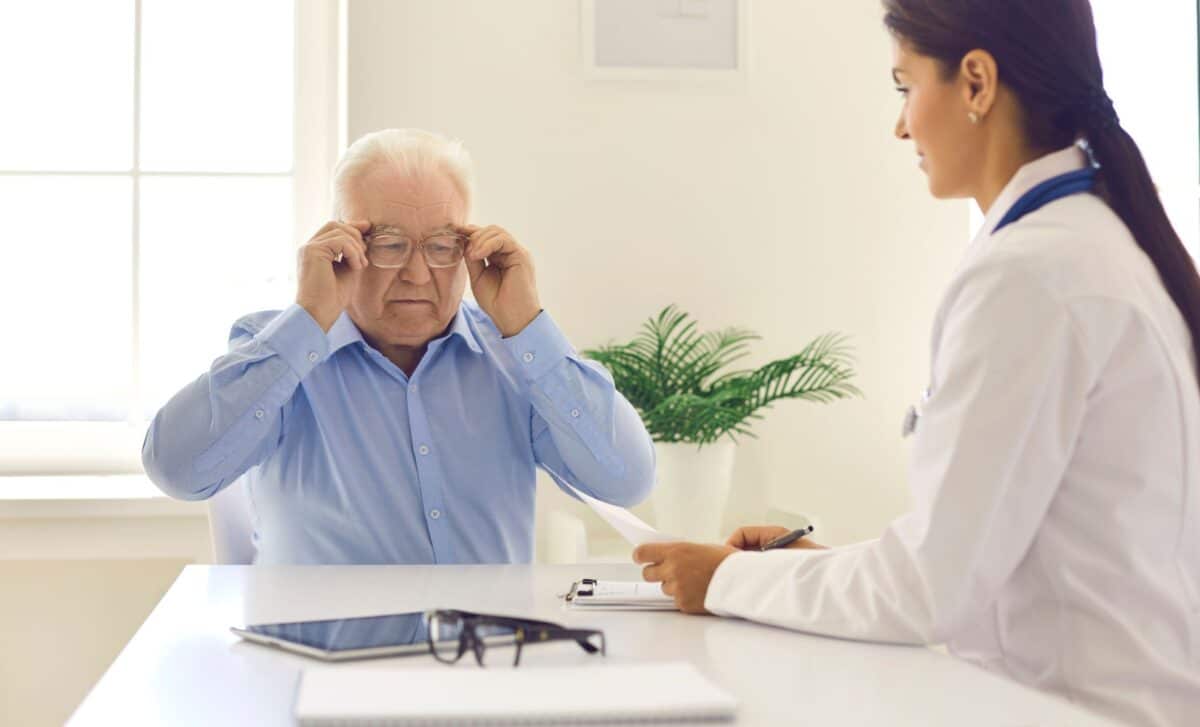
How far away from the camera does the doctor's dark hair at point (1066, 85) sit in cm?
135

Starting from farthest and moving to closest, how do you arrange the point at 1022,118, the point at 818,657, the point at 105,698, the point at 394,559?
1. the point at 394,559
2. the point at 1022,118
3. the point at 818,657
4. the point at 105,698

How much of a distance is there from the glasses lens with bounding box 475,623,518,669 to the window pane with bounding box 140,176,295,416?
86.6 inches

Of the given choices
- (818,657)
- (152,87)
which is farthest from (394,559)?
(152,87)

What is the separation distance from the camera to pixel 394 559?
6.81ft

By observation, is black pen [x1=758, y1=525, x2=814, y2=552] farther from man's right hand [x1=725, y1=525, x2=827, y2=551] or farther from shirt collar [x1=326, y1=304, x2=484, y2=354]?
shirt collar [x1=326, y1=304, x2=484, y2=354]

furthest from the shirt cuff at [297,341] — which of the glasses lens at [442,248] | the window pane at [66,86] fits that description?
the window pane at [66,86]

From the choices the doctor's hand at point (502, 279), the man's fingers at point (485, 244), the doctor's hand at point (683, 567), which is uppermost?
the man's fingers at point (485, 244)

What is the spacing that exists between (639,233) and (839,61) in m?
0.68

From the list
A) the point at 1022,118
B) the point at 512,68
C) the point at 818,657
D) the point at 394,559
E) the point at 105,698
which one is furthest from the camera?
the point at 512,68

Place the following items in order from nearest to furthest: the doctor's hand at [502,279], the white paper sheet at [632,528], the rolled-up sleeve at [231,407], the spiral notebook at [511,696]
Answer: the spiral notebook at [511,696], the white paper sheet at [632,528], the rolled-up sleeve at [231,407], the doctor's hand at [502,279]

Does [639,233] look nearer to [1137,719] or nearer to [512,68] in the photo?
[512,68]

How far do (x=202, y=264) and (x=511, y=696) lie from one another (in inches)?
100

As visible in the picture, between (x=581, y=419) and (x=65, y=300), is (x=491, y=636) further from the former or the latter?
(x=65, y=300)

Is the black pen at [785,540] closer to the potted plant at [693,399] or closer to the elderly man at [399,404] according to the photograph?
the elderly man at [399,404]
